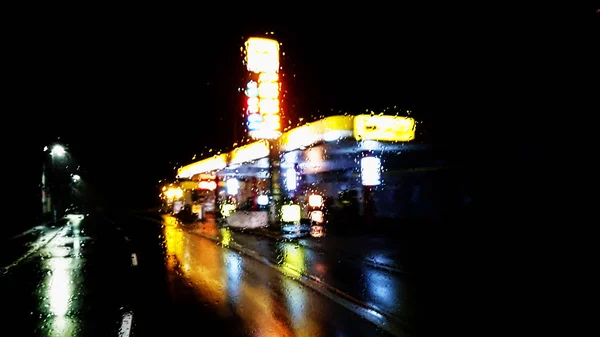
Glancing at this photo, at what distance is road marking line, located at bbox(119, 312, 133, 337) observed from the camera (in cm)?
610

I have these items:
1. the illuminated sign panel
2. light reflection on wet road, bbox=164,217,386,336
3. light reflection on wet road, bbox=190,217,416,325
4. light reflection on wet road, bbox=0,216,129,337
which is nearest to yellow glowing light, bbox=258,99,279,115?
the illuminated sign panel

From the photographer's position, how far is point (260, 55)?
64.5ft

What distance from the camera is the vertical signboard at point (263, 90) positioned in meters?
19.5

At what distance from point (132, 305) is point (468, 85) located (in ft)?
44.0

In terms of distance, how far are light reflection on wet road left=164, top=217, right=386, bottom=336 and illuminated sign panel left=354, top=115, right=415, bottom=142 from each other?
4625mm

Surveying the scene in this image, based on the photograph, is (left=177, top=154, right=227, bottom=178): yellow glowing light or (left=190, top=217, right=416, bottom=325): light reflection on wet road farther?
(left=177, top=154, right=227, bottom=178): yellow glowing light

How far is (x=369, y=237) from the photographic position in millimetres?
16703

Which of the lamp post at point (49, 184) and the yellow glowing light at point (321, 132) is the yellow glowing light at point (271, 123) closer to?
the yellow glowing light at point (321, 132)

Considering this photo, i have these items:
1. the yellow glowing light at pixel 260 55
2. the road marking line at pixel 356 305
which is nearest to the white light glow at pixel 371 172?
the yellow glowing light at pixel 260 55

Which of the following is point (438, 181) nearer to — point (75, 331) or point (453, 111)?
point (453, 111)

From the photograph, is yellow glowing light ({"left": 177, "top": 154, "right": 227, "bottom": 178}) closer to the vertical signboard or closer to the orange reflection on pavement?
the vertical signboard

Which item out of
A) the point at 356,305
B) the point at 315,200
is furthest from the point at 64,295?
the point at 315,200

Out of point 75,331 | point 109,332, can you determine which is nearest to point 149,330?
point 109,332

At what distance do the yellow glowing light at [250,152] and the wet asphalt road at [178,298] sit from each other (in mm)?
7441
